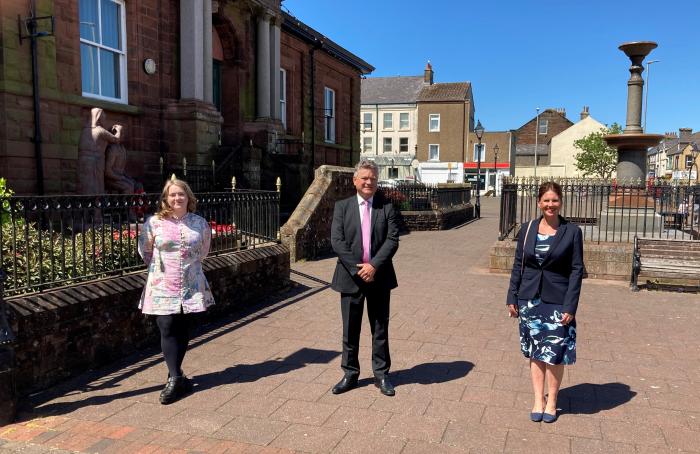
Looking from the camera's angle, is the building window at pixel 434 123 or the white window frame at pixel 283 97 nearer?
the white window frame at pixel 283 97

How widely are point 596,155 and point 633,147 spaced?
157 ft

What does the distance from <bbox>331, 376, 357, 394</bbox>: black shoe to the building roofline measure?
17.6 metres

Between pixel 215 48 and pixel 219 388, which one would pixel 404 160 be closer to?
pixel 215 48

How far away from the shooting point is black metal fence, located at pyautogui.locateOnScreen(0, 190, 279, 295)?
15.1 ft

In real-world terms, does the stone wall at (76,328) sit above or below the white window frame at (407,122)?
below

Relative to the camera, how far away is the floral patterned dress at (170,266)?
170 inches

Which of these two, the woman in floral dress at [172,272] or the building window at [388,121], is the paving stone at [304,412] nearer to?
the woman in floral dress at [172,272]

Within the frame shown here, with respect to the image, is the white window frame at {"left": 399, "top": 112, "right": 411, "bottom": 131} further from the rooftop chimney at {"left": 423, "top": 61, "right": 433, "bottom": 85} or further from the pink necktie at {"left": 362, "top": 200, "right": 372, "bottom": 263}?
the pink necktie at {"left": 362, "top": 200, "right": 372, "bottom": 263}

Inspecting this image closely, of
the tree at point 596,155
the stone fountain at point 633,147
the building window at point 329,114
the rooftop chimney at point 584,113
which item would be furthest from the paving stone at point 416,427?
the rooftop chimney at point 584,113

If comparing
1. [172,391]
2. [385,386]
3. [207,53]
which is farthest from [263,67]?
[385,386]

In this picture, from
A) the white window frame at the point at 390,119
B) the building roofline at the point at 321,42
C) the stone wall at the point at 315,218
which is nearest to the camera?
the stone wall at the point at 315,218

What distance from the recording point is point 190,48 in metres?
13.5

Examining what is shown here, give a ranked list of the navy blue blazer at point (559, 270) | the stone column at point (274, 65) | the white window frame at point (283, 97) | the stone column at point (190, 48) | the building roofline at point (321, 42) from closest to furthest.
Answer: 1. the navy blue blazer at point (559, 270)
2. the stone column at point (190, 48)
3. the stone column at point (274, 65)
4. the building roofline at point (321, 42)
5. the white window frame at point (283, 97)

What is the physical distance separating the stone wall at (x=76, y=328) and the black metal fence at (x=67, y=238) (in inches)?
8.7
